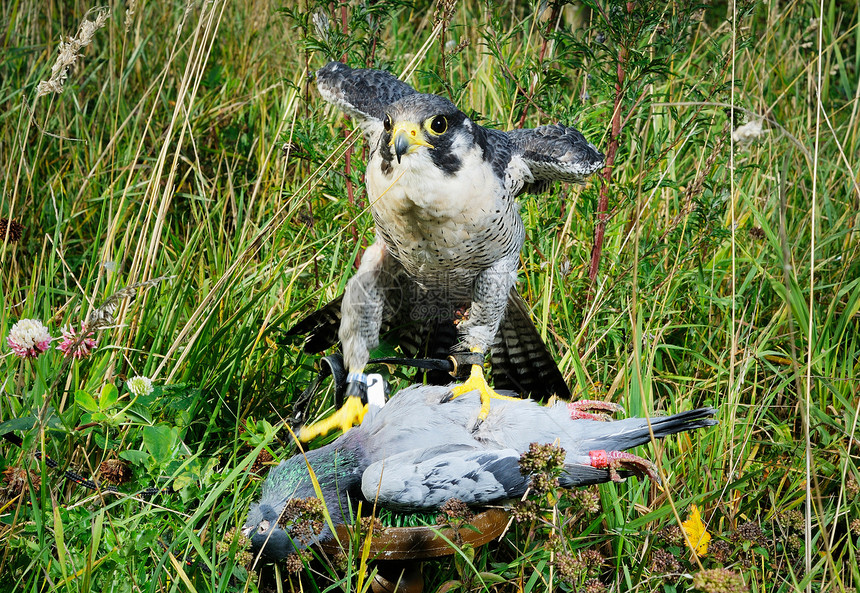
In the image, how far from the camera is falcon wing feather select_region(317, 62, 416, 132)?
2828 mm

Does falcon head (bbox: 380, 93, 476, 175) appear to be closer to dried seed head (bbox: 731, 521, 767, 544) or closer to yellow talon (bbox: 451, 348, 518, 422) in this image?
yellow talon (bbox: 451, 348, 518, 422)

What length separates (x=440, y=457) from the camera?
7.20ft

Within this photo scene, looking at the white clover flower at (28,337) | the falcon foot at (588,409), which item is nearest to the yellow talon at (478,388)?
the falcon foot at (588,409)

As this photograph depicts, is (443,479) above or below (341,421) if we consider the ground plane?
above

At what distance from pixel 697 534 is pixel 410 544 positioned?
0.90m

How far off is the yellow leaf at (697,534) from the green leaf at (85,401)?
5.98 ft

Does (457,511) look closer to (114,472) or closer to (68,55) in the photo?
(114,472)

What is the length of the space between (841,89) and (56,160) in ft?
15.3

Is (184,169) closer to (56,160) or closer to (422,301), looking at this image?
(56,160)

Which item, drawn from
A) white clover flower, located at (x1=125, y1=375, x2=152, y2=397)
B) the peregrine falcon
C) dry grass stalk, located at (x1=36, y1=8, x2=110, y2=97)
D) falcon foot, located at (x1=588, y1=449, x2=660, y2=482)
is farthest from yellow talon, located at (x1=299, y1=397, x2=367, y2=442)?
dry grass stalk, located at (x1=36, y1=8, x2=110, y2=97)

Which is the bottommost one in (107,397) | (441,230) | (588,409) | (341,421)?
(341,421)

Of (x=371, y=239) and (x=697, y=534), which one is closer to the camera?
(x=697, y=534)

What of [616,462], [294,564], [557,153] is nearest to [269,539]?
[294,564]

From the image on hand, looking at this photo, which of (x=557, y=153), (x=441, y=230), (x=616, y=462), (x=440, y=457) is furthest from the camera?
(x=557, y=153)
